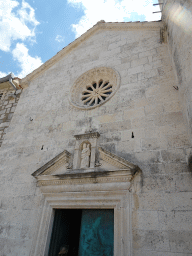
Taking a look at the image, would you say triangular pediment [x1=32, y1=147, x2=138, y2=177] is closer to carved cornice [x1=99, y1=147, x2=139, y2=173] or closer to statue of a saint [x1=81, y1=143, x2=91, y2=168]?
carved cornice [x1=99, y1=147, x2=139, y2=173]

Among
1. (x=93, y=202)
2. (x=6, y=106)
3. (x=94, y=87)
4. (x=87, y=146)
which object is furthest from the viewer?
(x=6, y=106)

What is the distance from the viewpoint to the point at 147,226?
10.2 ft

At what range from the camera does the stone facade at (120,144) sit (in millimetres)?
3148

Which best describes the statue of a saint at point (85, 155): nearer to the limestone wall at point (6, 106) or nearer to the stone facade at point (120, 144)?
the stone facade at point (120, 144)

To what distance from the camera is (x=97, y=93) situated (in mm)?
5535

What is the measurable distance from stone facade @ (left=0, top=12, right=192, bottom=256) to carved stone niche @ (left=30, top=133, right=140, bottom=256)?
0.8 inches

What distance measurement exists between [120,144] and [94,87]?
98.5 inches

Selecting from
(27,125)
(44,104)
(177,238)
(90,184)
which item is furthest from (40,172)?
(177,238)

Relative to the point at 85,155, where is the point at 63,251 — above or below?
below

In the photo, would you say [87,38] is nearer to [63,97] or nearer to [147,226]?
[63,97]

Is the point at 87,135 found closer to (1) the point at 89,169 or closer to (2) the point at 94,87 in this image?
(1) the point at 89,169

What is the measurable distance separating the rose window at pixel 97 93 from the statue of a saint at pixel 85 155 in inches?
60.4

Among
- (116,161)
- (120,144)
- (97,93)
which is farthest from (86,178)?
(97,93)

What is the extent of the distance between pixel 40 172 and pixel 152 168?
2.55 m
